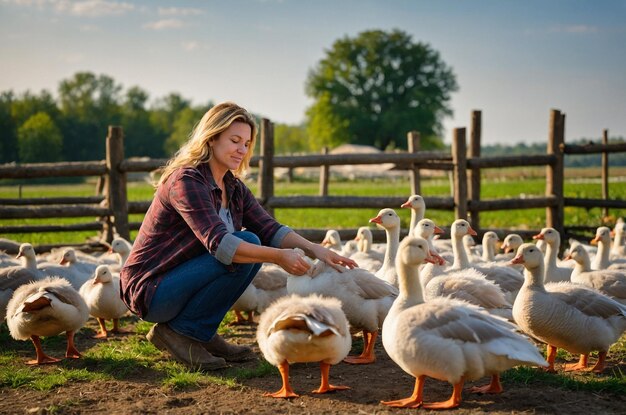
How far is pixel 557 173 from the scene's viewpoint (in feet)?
42.4

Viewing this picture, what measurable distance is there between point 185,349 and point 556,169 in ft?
32.0

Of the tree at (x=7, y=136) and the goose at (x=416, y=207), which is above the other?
the tree at (x=7, y=136)

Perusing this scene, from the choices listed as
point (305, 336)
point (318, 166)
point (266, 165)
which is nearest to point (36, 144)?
point (266, 165)

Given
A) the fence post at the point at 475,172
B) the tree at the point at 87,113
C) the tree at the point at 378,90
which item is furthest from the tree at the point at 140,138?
the fence post at the point at 475,172

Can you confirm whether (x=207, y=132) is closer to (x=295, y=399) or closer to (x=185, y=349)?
(x=185, y=349)

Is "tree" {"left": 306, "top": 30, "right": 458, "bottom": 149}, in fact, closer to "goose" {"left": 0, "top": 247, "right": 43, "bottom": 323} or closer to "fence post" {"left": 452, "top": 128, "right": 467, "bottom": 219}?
"fence post" {"left": 452, "top": 128, "right": 467, "bottom": 219}

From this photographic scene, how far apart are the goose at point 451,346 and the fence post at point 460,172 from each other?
7.96m

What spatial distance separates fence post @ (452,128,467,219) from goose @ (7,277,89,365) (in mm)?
7906

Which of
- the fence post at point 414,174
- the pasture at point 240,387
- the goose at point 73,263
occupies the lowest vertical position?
the pasture at point 240,387

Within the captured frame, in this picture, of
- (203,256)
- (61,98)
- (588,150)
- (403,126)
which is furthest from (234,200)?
(61,98)

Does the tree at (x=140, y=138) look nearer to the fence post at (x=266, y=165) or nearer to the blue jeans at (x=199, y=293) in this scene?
the fence post at (x=266, y=165)

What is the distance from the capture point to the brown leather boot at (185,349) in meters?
5.43

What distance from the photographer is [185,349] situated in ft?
18.0

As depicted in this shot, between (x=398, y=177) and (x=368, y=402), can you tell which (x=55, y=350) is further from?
(x=398, y=177)
